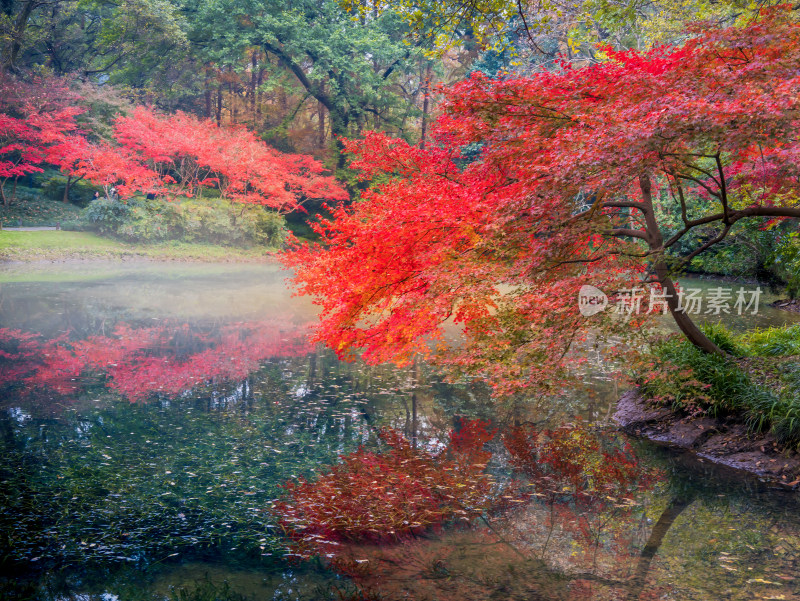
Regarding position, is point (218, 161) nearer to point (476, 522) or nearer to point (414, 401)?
point (414, 401)

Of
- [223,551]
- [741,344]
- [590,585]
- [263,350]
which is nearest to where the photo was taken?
[590,585]

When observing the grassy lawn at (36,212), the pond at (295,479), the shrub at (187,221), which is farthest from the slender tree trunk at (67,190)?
the pond at (295,479)

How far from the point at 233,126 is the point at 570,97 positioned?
19.9 m

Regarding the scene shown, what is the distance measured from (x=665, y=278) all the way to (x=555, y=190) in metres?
1.81

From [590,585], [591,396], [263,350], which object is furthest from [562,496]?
[263,350]

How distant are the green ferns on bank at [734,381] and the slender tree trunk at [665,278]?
0.12m

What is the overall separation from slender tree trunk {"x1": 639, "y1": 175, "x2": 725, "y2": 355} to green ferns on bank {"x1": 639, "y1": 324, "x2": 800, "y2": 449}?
125mm

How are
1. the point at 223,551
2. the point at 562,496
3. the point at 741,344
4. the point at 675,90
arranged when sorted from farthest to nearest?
the point at 741,344 → the point at 562,496 → the point at 675,90 → the point at 223,551

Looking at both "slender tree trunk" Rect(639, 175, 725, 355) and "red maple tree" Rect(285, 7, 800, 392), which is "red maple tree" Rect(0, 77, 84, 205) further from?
"slender tree trunk" Rect(639, 175, 725, 355)

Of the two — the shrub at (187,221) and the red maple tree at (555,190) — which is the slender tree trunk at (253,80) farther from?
the red maple tree at (555,190)

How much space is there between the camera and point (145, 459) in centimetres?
548

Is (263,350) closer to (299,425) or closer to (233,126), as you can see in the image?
(299,425)

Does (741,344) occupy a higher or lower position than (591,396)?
higher
